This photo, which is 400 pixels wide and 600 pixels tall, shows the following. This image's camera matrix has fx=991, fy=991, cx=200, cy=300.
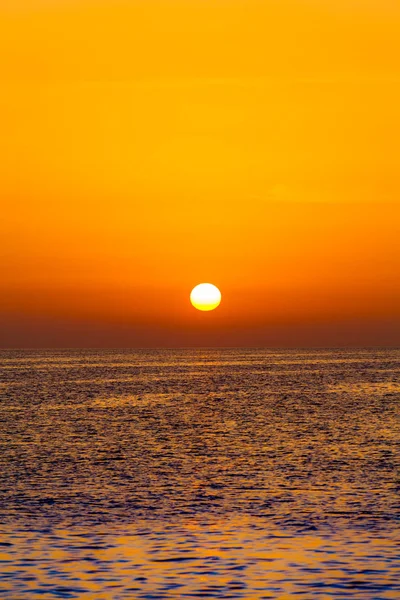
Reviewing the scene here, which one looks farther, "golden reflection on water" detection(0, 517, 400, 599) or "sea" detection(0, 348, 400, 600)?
"sea" detection(0, 348, 400, 600)

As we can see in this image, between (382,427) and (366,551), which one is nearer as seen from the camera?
(366,551)

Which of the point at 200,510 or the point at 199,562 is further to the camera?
the point at 200,510

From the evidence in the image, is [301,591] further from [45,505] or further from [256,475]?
[256,475]

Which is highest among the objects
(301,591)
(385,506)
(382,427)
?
(382,427)

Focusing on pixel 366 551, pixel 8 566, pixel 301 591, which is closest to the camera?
pixel 301 591

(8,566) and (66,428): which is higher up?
(66,428)

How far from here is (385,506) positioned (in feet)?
124

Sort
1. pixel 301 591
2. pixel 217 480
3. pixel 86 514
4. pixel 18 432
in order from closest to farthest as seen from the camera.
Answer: pixel 301 591 < pixel 86 514 < pixel 217 480 < pixel 18 432

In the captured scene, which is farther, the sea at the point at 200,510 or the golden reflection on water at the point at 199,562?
the sea at the point at 200,510

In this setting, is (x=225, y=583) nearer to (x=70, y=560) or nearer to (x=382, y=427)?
(x=70, y=560)

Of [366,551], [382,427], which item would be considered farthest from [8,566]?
[382,427]

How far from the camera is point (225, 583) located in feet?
84.9

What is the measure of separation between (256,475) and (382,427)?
3113cm

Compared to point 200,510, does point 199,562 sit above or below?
below
